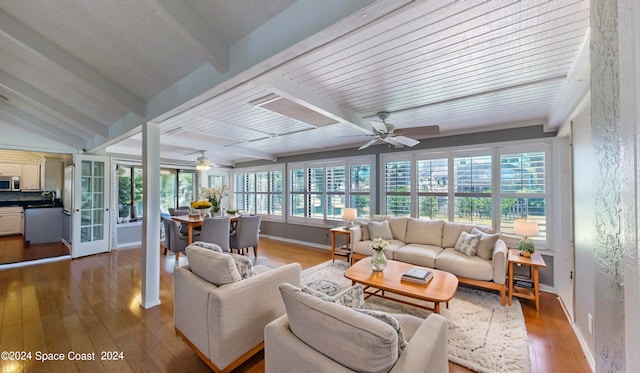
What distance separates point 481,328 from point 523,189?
232 centimetres

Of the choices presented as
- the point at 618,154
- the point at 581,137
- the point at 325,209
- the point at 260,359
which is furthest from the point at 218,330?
the point at 325,209

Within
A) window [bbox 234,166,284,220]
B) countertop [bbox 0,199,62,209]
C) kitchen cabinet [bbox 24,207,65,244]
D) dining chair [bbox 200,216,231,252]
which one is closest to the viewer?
dining chair [bbox 200,216,231,252]

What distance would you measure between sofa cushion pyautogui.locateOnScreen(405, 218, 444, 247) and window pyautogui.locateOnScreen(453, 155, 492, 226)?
444mm

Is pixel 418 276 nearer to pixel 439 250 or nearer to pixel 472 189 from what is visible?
pixel 439 250

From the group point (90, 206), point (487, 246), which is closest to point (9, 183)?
point (90, 206)

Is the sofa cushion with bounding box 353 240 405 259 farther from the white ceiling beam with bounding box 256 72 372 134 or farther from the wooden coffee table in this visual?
the white ceiling beam with bounding box 256 72 372 134

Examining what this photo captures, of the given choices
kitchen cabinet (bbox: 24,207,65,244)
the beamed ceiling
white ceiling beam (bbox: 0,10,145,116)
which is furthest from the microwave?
white ceiling beam (bbox: 0,10,145,116)

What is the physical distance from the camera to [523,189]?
369 centimetres

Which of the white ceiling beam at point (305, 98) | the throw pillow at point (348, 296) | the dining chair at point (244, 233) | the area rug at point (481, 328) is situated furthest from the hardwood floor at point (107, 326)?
the white ceiling beam at point (305, 98)

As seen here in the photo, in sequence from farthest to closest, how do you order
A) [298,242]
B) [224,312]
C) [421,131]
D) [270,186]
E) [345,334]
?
[270,186], [298,242], [421,131], [224,312], [345,334]

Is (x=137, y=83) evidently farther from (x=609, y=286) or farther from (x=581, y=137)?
(x=581, y=137)

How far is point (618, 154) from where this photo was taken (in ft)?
1.83

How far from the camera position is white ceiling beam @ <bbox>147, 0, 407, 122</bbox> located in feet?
3.98

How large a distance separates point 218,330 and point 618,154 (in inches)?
86.1
